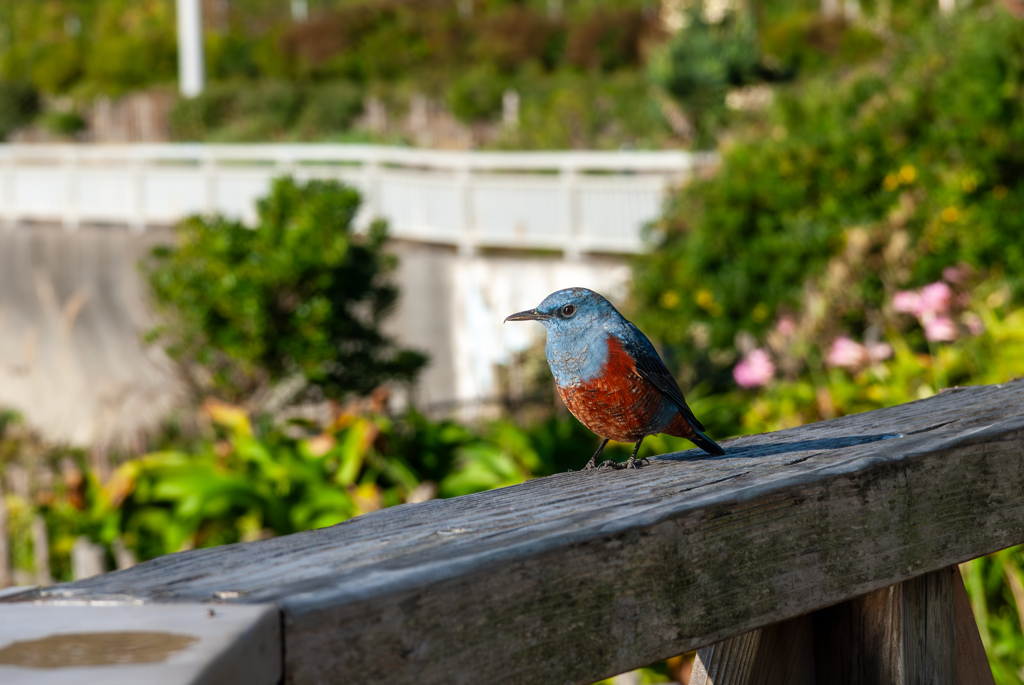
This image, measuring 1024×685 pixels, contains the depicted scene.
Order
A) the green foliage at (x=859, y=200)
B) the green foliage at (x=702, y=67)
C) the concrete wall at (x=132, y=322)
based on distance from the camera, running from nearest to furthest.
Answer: the green foliage at (x=859, y=200), the concrete wall at (x=132, y=322), the green foliage at (x=702, y=67)

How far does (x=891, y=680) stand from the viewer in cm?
121

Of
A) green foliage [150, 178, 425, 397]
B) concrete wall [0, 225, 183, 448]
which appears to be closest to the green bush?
concrete wall [0, 225, 183, 448]

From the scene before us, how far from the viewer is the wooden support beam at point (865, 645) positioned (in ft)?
3.87

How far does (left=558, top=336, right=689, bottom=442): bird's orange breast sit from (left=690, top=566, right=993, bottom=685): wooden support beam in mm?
612

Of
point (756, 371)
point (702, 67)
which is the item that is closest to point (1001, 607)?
point (756, 371)

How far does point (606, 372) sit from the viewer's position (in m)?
1.80

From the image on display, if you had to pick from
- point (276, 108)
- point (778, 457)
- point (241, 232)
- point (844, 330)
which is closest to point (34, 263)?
point (241, 232)

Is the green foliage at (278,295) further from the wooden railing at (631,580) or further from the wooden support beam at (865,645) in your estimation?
the wooden support beam at (865,645)

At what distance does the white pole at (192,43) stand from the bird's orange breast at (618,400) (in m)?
20.5

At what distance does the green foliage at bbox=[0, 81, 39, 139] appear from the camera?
3641cm

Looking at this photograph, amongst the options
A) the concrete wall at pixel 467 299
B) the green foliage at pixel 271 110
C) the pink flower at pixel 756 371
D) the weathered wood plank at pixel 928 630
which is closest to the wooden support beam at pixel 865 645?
the weathered wood plank at pixel 928 630

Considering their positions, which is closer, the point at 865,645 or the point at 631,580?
the point at 631,580

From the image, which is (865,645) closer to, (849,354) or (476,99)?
(849,354)

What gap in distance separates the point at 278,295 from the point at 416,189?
15.8 ft
